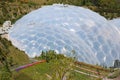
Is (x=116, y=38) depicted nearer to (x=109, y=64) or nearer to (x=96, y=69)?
(x=109, y=64)

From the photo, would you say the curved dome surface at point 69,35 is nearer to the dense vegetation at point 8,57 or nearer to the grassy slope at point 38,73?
the dense vegetation at point 8,57

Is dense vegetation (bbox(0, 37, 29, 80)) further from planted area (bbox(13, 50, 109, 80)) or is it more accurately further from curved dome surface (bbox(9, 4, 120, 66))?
curved dome surface (bbox(9, 4, 120, 66))

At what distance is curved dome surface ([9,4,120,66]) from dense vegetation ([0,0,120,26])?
1013cm

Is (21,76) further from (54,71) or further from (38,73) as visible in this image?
(54,71)

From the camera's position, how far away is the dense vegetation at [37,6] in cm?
5097

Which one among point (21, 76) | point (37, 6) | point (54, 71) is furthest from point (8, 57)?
point (37, 6)

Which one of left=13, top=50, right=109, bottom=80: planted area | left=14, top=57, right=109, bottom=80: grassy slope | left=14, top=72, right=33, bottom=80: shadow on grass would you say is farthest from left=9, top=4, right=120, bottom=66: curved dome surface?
left=14, top=72, right=33, bottom=80: shadow on grass

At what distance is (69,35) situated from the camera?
33.3 metres

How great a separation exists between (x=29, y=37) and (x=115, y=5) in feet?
110

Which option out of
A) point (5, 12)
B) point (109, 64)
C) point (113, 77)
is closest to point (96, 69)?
point (113, 77)

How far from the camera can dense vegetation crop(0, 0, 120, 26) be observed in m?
51.0

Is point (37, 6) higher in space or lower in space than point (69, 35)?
lower

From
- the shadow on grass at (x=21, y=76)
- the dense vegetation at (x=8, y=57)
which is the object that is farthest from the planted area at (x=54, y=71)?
the dense vegetation at (x=8, y=57)

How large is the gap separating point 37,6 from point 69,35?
23.8 m
